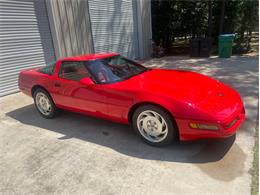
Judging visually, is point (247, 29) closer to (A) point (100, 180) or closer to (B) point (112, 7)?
(B) point (112, 7)

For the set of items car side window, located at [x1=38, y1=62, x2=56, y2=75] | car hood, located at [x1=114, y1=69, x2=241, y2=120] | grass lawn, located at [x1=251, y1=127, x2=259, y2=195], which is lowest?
grass lawn, located at [x1=251, y1=127, x2=259, y2=195]

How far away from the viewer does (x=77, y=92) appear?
12.0ft

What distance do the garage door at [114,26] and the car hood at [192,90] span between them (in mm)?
6320

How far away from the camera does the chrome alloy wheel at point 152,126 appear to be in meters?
2.94

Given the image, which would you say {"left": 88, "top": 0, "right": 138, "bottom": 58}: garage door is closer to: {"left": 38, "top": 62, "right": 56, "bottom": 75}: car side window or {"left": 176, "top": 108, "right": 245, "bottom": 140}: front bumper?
{"left": 38, "top": 62, "right": 56, "bottom": 75}: car side window

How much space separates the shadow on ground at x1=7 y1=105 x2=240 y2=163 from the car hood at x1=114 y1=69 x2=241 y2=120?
0.56 meters

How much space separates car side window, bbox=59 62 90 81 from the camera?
12.0 ft

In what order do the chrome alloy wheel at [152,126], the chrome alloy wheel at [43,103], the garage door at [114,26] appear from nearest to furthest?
1. the chrome alloy wheel at [152,126]
2. the chrome alloy wheel at [43,103]
3. the garage door at [114,26]

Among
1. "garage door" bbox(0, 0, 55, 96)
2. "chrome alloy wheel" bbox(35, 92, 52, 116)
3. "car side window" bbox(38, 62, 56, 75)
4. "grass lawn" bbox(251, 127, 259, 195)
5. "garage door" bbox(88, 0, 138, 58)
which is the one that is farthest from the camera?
"garage door" bbox(88, 0, 138, 58)

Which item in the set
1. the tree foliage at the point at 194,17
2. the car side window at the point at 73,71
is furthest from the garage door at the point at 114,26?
the car side window at the point at 73,71

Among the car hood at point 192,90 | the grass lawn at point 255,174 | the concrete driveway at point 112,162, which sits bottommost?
the concrete driveway at point 112,162

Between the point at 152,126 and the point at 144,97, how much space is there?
414 millimetres

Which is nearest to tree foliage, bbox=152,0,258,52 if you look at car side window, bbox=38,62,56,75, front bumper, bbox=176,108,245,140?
car side window, bbox=38,62,56,75

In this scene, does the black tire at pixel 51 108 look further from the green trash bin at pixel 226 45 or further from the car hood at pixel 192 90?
the green trash bin at pixel 226 45
